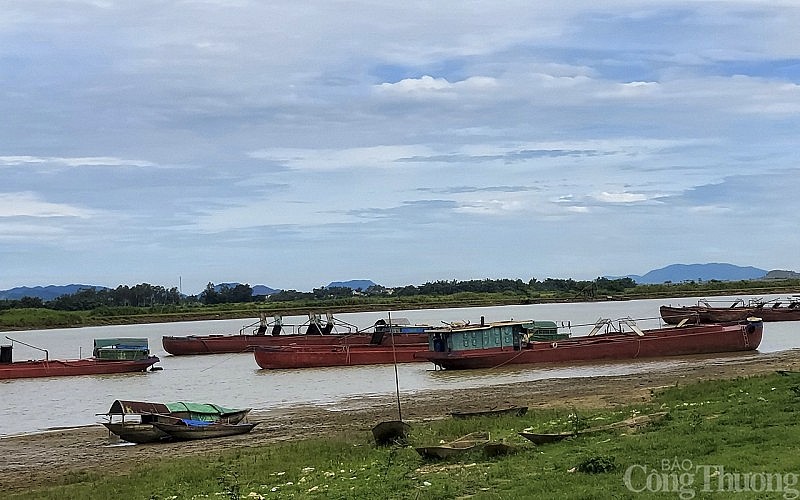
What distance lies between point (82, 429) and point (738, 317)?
153 feet

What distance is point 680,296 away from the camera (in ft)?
404

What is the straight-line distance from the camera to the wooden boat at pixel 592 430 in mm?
13312

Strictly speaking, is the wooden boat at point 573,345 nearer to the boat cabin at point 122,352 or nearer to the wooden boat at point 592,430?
the boat cabin at point 122,352

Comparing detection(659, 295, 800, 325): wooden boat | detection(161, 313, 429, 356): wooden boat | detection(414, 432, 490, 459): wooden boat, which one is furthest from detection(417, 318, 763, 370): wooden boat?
detection(414, 432, 490, 459): wooden boat

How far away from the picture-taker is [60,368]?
4341 cm

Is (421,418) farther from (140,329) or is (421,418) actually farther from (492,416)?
(140,329)

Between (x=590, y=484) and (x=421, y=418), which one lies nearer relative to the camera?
(x=590, y=484)

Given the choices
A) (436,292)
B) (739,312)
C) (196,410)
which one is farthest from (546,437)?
(436,292)

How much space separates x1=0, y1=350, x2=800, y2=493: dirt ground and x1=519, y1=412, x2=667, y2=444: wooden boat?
20.5ft

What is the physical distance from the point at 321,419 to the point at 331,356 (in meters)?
19.8

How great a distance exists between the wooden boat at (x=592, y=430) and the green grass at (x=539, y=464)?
14 cm

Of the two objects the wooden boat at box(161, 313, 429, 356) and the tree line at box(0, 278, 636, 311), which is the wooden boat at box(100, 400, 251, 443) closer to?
the wooden boat at box(161, 313, 429, 356)

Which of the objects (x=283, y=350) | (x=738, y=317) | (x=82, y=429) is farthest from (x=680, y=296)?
(x=82, y=429)

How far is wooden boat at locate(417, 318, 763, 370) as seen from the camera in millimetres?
38531
